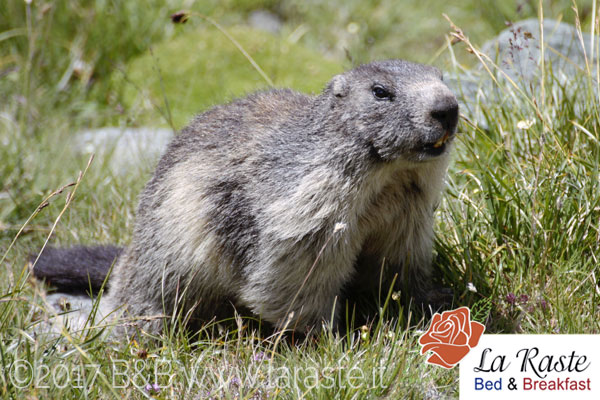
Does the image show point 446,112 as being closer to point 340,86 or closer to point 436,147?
point 436,147

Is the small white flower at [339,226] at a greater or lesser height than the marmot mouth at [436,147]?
lesser

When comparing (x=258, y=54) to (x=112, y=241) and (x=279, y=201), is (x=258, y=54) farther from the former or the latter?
(x=279, y=201)

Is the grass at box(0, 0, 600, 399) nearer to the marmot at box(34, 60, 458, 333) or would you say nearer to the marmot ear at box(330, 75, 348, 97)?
the marmot at box(34, 60, 458, 333)

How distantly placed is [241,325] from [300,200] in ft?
2.52

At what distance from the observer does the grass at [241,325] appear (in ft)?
10.9

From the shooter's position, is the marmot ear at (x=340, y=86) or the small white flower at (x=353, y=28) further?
the small white flower at (x=353, y=28)

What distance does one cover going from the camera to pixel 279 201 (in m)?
3.89

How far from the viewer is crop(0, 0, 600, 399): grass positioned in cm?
333

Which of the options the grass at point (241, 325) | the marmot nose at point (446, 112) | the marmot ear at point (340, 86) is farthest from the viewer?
the marmot ear at point (340, 86)

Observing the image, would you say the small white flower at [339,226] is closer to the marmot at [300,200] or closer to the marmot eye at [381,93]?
the marmot at [300,200]

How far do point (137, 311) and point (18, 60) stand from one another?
507 cm

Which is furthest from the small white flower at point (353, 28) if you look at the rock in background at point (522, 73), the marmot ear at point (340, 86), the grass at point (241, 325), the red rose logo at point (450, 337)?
the red rose logo at point (450, 337)

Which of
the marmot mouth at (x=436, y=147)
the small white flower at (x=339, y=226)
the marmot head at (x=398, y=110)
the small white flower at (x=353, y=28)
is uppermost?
the marmot head at (x=398, y=110)

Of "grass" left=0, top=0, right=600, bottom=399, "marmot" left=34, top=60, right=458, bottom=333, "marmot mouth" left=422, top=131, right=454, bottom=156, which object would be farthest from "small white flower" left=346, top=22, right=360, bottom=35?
"marmot mouth" left=422, top=131, right=454, bottom=156
